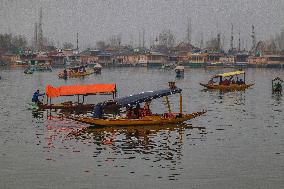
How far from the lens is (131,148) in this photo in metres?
31.9

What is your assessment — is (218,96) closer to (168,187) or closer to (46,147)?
(46,147)

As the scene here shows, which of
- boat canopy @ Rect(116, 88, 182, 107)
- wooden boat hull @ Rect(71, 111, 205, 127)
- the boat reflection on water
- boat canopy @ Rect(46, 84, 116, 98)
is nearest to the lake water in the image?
the boat reflection on water

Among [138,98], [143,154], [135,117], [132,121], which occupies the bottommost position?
[143,154]

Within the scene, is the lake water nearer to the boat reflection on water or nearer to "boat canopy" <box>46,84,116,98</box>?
the boat reflection on water

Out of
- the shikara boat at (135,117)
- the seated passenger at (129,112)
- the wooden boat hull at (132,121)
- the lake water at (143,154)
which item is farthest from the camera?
the seated passenger at (129,112)

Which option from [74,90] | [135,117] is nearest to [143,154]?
[135,117]

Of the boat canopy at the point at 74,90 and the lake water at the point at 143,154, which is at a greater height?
the boat canopy at the point at 74,90

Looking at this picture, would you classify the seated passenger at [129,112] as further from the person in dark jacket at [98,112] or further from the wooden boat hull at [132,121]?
the person in dark jacket at [98,112]

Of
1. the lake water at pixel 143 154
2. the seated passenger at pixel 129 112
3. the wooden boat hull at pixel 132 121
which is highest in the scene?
the seated passenger at pixel 129 112

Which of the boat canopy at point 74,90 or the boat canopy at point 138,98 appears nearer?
the boat canopy at point 138,98

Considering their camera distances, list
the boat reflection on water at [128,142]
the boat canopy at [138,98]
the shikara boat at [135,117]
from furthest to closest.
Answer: the boat canopy at [138,98], the shikara boat at [135,117], the boat reflection on water at [128,142]

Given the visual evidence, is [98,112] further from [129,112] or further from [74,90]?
[74,90]

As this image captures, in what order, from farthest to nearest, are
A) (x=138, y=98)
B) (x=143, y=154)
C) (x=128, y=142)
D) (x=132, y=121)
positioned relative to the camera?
(x=138, y=98) → (x=132, y=121) → (x=128, y=142) → (x=143, y=154)

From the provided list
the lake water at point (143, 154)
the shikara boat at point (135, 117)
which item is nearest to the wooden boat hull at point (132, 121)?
the shikara boat at point (135, 117)
